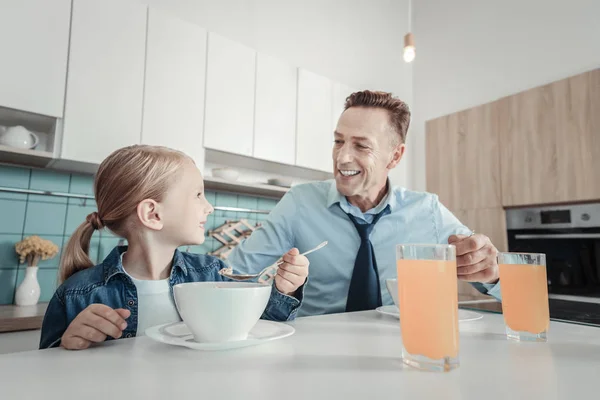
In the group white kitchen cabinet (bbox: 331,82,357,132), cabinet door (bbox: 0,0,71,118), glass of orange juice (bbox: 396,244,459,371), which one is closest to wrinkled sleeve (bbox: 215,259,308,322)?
glass of orange juice (bbox: 396,244,459,371)

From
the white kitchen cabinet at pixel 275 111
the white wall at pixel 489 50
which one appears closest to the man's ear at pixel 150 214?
the white kitchen cabinet at pixel 275 111

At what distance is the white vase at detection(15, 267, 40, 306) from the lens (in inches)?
74.1

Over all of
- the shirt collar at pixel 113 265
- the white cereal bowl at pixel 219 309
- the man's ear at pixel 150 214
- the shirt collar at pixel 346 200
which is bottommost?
the white cereal bowl at pixel 219 309

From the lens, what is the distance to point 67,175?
218 cm

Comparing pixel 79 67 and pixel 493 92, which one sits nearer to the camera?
pixel 79 67

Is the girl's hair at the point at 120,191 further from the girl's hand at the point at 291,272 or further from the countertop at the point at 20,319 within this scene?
the countertop at the point at 20,319

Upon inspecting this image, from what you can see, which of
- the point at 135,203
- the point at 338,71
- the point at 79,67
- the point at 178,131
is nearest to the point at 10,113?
the point at 79,67

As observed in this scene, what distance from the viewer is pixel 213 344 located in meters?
0.54

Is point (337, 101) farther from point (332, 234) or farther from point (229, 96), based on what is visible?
point (332, 234)

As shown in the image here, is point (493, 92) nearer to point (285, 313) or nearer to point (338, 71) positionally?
point (338, 71)

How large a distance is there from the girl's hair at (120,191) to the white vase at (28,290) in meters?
1.21

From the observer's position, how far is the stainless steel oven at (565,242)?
2.49 m

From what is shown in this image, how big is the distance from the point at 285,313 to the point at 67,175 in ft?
6.16

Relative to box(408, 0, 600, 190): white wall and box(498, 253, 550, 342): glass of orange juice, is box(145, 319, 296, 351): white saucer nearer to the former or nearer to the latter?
box(498, 253, 550, 342): glass of orange juice
